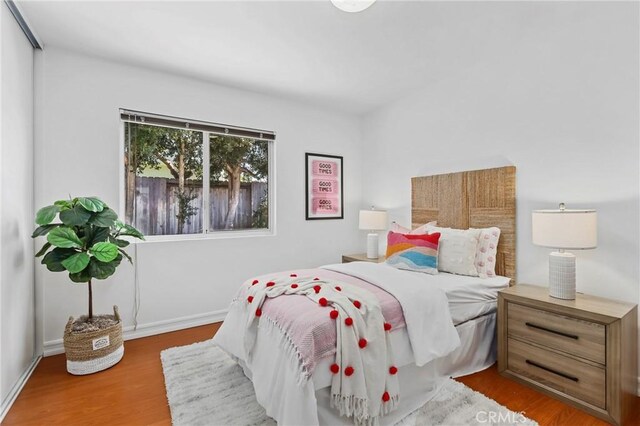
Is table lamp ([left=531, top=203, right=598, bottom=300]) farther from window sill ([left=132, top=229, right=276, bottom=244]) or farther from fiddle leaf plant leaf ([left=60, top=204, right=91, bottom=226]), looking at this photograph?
fiddle leaf plant leaf ([left=60, top=204, right=91, bottom=226])

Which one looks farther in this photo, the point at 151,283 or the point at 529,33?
the point at 151,283

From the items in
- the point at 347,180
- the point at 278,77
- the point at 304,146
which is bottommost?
the point at 347,180

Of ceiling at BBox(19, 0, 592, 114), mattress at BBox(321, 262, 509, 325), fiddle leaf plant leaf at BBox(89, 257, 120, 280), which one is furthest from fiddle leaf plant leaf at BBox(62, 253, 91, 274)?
mattress at BBox(321, 262, 509, 325)

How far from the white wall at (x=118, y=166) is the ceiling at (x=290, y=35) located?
0.22 metres

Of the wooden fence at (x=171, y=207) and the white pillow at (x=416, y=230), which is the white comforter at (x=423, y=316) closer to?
the white pillow at (x=416, y=230)

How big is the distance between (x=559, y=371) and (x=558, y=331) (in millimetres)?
250

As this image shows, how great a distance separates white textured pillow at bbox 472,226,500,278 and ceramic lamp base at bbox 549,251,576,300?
572 millimetres

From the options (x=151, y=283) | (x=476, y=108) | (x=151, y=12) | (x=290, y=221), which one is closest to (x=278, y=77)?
(x=151, y=12)

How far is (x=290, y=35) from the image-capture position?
7.97 ft

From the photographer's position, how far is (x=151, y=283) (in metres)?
3.01

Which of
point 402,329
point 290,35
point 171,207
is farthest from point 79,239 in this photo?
point 402,329

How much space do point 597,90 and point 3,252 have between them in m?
4.15

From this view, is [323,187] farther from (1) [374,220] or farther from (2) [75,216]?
(2) [75,216]

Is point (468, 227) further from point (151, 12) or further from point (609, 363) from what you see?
point (151, 12)
